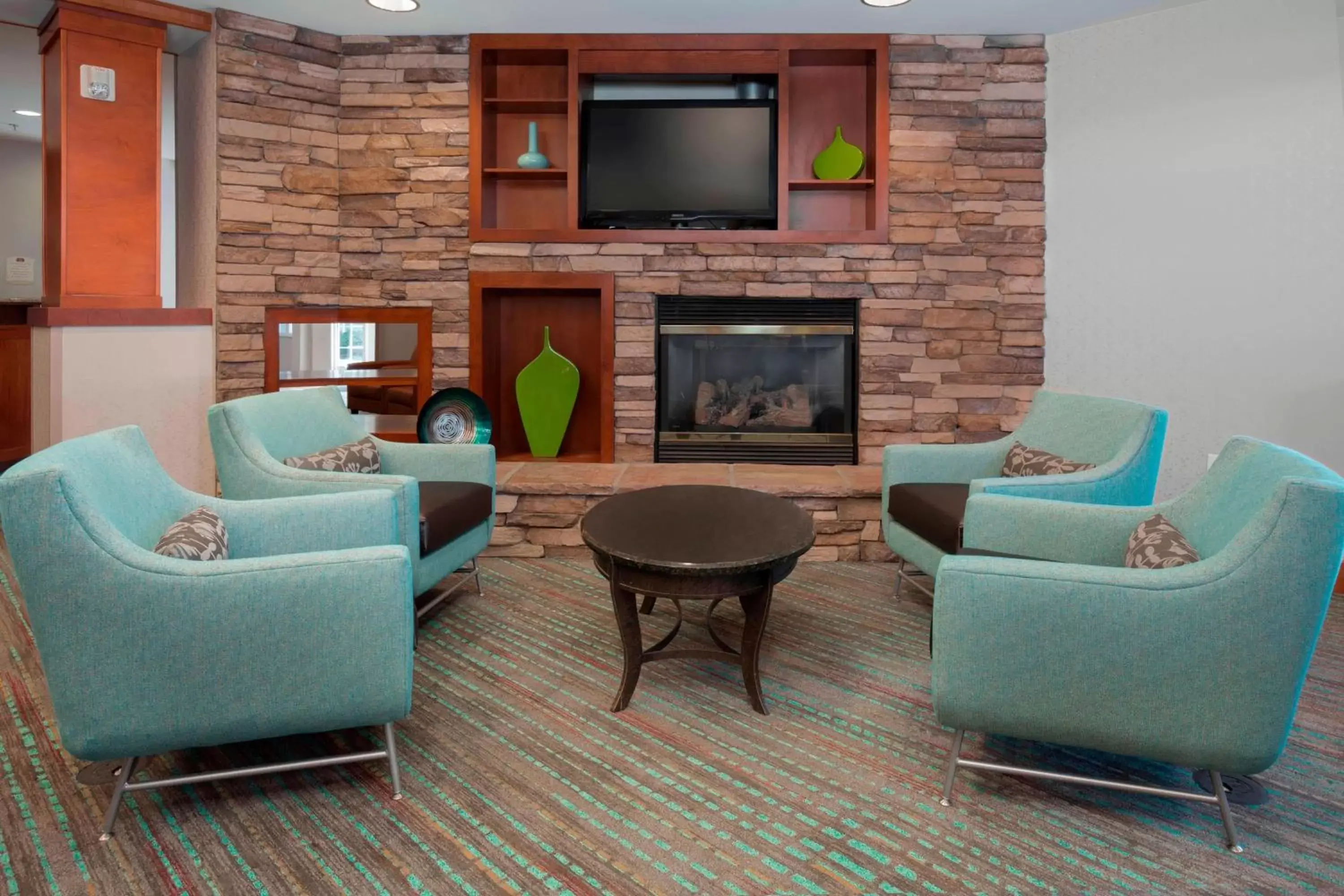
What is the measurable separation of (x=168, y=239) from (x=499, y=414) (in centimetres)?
402

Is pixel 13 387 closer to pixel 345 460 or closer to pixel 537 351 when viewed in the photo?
pixel 537 351

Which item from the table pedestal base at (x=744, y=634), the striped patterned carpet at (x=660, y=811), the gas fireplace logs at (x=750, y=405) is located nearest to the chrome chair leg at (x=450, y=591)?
the striped patterned carpet at (x=660, y=811)

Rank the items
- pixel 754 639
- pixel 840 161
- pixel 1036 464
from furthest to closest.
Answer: pixel 840 161
pixel 1036 464
pixel 754 639

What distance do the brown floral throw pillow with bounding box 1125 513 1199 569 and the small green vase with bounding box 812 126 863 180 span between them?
2.81 meters

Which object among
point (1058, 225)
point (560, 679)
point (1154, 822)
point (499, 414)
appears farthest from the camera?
point (499, 414)

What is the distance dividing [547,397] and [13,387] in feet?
12.0

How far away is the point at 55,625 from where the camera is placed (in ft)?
5.25

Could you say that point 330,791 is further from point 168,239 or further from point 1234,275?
point 168,239

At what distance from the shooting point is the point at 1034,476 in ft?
9.41

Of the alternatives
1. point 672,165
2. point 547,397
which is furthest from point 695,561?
point 672,165

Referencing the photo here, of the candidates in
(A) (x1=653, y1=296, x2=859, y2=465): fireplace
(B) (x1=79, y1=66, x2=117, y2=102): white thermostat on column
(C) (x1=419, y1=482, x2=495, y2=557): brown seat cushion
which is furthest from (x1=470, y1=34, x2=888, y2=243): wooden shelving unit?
(C) (x1=419, y1=482, x2=495, y2=557): brown seat cushion

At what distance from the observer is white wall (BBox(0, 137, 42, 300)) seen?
6.38m

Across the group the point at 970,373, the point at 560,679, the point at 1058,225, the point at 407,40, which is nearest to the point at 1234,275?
the point at 1058,225

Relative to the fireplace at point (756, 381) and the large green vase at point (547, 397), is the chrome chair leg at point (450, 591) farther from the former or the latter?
the fireplace at point (756, 381)
